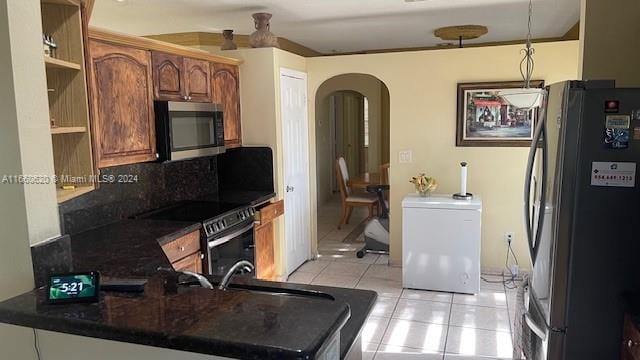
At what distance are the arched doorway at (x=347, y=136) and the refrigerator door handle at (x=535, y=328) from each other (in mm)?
3683

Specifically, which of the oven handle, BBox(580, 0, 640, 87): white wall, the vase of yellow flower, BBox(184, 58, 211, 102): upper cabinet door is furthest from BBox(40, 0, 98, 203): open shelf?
the vase of yellow flower

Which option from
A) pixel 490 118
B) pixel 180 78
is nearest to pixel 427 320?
pixel 490 118

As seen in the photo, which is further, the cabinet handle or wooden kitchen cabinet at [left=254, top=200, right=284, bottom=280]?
wooden kitchen cabinet at [left=254, top=200, right=284, bottom=280]

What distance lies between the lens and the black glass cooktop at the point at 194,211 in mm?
3205

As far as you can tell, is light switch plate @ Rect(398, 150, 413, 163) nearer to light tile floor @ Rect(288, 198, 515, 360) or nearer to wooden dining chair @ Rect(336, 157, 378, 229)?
light tile floor @ Rect(288, 198, 515, 360)

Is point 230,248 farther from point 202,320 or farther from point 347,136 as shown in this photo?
point 347,136

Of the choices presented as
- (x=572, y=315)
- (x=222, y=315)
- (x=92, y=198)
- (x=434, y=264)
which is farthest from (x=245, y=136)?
(x=222, y=315)

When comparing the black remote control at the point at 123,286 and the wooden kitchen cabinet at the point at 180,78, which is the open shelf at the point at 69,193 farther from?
the wooden kitchen cabinet at the point at 180,78

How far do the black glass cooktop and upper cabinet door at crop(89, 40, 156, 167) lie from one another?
0.44 m

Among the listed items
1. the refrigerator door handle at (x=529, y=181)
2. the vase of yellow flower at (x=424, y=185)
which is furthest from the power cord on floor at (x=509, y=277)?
the refrigerator door handle at (x=529, y=181)

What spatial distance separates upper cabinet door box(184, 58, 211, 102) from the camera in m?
3.48

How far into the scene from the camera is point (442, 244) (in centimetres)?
413

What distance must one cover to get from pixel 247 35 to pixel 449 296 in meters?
3.65

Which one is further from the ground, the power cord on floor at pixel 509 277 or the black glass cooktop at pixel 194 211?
the black glass cooktop at pixel 194 211
